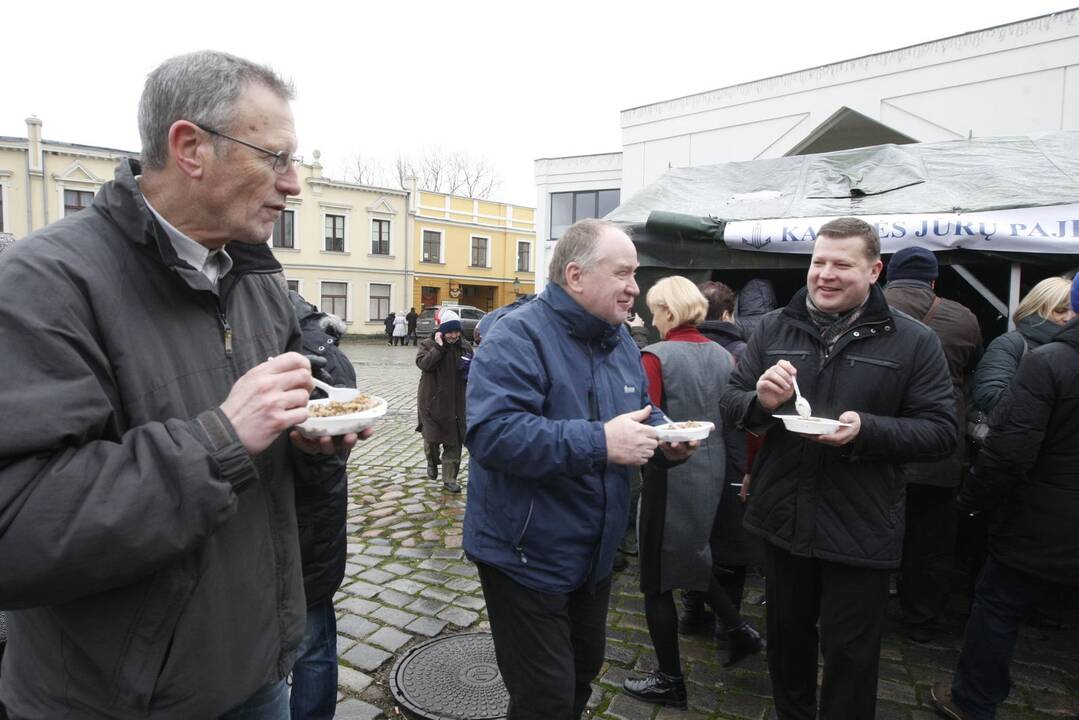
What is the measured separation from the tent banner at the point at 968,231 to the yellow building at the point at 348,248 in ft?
109

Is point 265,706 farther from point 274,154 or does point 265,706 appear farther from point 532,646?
point 274,154

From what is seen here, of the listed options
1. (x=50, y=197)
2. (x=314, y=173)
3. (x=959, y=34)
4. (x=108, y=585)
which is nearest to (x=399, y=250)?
(x=314, y=173)

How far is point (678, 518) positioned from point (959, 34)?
1604 centimetres

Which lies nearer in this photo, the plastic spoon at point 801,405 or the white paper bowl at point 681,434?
the white paper bowl at point 681,434

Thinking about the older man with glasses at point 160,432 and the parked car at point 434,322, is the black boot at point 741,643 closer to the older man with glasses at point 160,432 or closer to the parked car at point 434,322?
the older man with glasses at point 160,432

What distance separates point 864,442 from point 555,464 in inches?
50.5

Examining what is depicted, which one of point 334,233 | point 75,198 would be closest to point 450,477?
point 334,233

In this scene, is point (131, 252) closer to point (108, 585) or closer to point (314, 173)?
point (108, 585)

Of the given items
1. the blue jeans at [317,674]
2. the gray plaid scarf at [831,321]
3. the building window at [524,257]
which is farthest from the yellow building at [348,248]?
the gray plaid scarf at [831,321]

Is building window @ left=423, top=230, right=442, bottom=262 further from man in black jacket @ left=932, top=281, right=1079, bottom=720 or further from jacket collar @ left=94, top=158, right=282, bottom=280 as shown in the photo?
jacket collar @ left=94, top=158, right=282, bottom=280

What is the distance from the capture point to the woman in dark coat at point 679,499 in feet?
10.7

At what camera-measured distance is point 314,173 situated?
36.1 meters

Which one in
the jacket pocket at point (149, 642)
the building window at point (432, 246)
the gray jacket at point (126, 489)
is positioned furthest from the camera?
Result: the building window at point (432, 246)

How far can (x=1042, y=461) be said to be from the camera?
292cm
